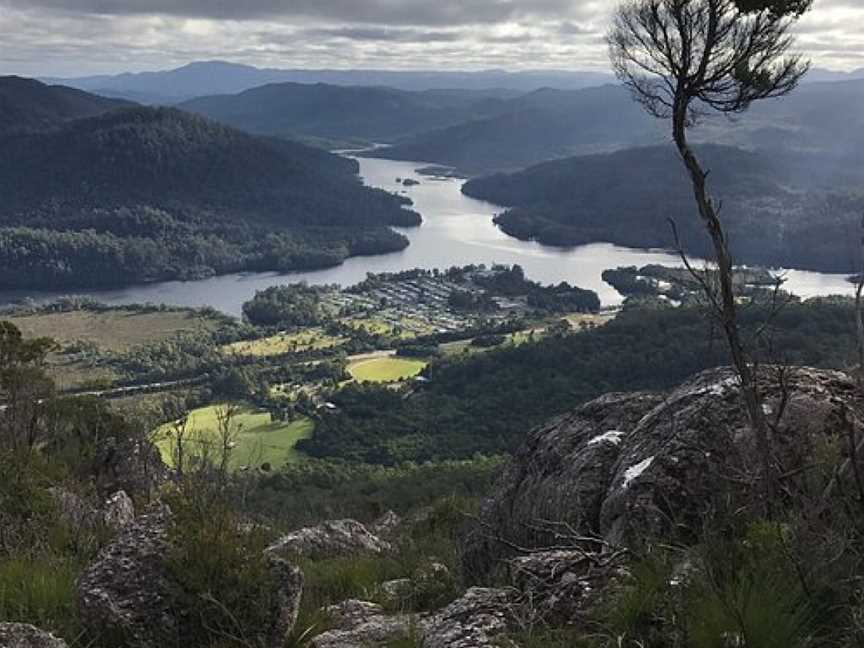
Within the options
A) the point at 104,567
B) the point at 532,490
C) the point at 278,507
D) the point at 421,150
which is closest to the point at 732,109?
the point at 532,490

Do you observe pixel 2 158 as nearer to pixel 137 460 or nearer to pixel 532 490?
pixel 137 460

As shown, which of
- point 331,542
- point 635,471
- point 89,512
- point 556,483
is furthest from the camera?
point 331,542

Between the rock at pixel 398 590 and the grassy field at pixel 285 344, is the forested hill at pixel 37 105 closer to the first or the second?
the grassy field at pixel 285 344

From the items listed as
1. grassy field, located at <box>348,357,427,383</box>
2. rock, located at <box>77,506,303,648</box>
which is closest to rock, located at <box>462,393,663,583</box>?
rock, located at <box>77,506,303,648</box>

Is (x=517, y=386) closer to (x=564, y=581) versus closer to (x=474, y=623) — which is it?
(x=564, y=581)

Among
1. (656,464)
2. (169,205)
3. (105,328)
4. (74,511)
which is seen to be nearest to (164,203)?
(169,205)

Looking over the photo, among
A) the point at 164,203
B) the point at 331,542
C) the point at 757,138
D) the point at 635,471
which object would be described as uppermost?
the point at 757,138
